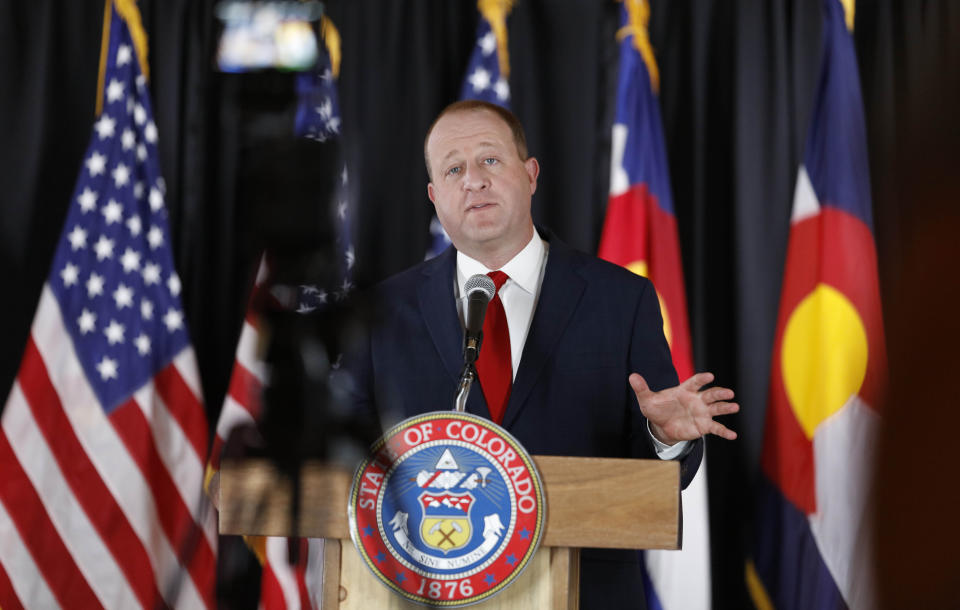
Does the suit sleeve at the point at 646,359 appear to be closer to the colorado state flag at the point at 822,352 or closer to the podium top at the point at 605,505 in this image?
the podium top at the point at 605,505

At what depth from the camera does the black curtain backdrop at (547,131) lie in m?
3.61

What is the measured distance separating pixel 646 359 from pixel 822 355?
1625 millimetres

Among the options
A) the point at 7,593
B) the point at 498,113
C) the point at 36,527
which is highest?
the point at 498,113

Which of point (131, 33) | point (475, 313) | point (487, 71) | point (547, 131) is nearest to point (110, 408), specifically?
point (131, 33)

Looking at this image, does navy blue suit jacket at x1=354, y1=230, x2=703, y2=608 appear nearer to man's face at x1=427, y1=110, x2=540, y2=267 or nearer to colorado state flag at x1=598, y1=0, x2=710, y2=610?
man's face at x1=427, y1=110, x2=540, y2=267

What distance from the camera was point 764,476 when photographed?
133 inches

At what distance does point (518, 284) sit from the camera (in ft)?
6.55

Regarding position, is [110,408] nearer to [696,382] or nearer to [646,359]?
[646,359]

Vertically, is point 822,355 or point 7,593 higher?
point 822,355

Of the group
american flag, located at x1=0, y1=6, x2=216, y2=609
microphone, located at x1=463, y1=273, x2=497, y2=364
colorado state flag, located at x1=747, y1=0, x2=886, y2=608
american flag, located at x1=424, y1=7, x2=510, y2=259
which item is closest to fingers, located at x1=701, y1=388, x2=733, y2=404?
microphone, located at x1=463, y1=273, x2=497, y2=364

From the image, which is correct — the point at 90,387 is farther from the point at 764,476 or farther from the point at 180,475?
the point at 764,476

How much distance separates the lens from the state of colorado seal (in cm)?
126

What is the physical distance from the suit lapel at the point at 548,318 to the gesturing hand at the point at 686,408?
0.33 meters

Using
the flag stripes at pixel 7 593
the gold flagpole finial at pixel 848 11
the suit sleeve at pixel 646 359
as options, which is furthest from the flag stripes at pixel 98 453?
the gold flagpole finial at pixel 848 11
